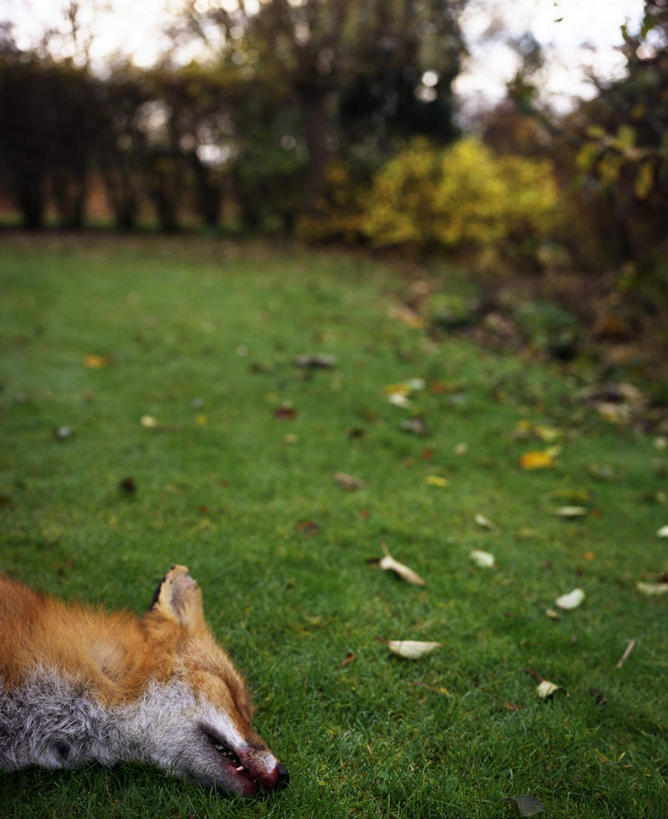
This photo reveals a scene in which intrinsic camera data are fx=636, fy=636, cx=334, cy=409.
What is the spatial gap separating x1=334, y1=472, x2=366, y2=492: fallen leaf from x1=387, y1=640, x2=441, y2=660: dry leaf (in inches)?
60.8

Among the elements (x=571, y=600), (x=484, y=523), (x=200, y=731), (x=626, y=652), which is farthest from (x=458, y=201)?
(x=200, y=731)

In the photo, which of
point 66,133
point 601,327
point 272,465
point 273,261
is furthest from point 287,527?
point 66,133

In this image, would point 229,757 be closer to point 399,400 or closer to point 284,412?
point 284,412

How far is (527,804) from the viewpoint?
1990 mm

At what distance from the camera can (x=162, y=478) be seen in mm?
4008

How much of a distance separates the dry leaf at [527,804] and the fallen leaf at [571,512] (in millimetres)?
2305

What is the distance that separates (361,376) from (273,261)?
21.7 feet

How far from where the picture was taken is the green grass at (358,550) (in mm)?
2102

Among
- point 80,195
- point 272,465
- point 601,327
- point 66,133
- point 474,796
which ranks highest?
point 66,133

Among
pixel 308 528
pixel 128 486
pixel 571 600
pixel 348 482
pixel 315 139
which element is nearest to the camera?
pixel 571 600

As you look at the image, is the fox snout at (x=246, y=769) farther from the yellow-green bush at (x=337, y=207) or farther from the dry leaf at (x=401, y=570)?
the yellow-green bush at (x=337, y=207)

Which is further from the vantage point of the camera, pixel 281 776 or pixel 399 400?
pixel 399 400

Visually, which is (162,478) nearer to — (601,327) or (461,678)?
(461,678)

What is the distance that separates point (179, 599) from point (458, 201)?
11283 mm
